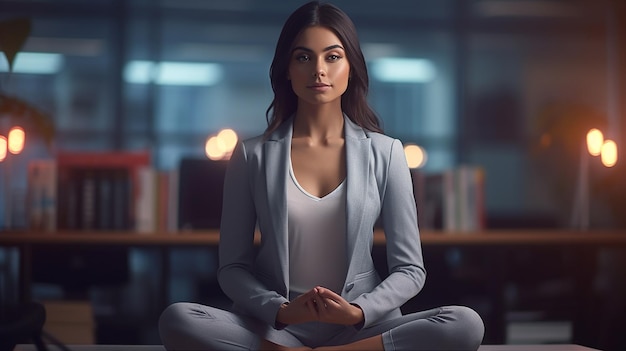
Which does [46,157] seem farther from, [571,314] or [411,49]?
[571,314]

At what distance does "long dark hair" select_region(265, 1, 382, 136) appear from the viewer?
2.20 metres

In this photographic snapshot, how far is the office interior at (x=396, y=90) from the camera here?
19.1ft

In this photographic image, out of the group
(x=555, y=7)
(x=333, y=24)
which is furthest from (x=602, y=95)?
(x=333, y=24)

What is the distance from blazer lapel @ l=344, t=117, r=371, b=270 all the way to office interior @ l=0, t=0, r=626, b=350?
332 cm

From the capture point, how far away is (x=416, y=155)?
600 centimetres

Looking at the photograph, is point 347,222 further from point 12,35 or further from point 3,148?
point 3,148

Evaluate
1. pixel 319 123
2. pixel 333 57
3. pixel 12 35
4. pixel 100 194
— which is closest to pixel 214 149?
pixel 100 194

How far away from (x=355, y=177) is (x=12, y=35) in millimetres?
2135

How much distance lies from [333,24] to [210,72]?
4008mm

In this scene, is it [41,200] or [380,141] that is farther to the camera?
[41,200]

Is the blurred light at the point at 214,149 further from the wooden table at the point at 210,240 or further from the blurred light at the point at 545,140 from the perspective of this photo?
the blurred light at the point at 545,140

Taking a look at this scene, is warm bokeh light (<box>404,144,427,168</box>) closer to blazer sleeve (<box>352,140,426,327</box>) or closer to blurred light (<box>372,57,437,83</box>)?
blurred light (<box>372,57,437,83</box>)

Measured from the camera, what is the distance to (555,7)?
20.6 feet

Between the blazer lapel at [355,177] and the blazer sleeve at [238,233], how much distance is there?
252mm
